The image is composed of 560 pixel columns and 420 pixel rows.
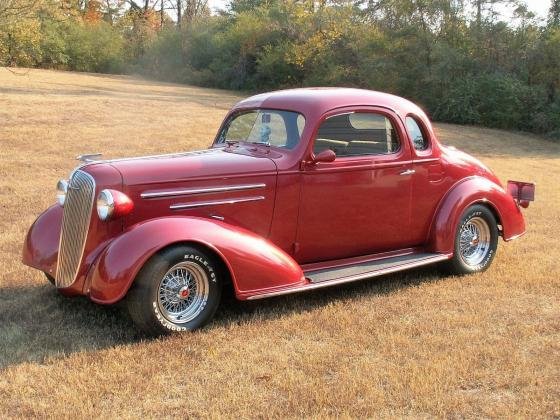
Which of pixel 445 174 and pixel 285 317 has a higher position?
pixel 445 174

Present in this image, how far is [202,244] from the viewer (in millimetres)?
4508

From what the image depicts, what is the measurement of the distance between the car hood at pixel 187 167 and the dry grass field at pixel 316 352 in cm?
109

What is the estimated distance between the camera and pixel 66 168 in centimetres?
1205

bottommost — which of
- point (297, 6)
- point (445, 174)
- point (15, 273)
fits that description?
point (15, 273)

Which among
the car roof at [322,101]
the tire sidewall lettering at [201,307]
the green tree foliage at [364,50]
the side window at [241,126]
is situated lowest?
the tire sidewall lettering at [201,307]

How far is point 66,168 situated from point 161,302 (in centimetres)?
837

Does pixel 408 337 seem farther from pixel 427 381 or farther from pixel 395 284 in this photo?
pixel 395 284

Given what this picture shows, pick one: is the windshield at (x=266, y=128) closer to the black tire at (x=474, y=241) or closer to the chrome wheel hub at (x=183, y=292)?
the chrome wheel hub at (x=183, y=292)

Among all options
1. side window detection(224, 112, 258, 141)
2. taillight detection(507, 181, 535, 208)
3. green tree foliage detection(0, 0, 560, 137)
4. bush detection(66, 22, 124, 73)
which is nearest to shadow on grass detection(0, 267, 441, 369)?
side window detection(224, 112, 258, 141)

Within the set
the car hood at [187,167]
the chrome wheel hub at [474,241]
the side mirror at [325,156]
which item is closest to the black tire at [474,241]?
the chrome wheel hub at [474,241]

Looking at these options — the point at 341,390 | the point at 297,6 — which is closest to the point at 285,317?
the point at 341,390

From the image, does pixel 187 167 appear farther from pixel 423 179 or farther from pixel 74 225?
pixel 423 179

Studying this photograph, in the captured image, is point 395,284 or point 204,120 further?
point 204,120

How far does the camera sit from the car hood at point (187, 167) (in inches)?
184
